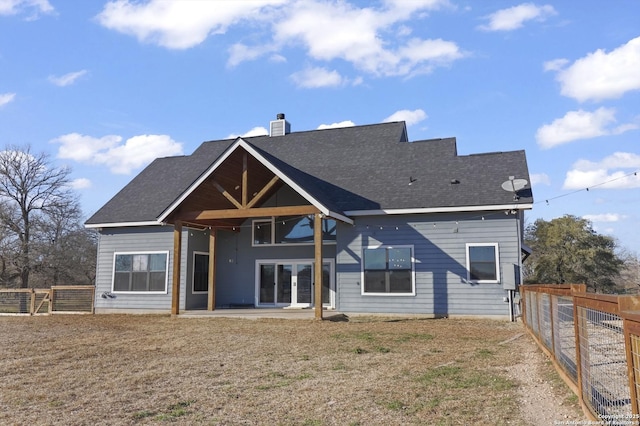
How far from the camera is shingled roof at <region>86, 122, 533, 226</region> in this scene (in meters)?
14.3

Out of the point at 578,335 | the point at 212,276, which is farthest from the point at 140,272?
the point at 578,335

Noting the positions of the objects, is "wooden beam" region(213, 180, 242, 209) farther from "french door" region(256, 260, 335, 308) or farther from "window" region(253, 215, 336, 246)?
"french door" region(256, 260, 335, 308)

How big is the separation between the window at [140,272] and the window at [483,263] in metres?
10.1

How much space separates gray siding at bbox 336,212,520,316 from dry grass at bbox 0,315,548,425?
80.4 inches

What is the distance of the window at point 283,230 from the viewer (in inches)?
652

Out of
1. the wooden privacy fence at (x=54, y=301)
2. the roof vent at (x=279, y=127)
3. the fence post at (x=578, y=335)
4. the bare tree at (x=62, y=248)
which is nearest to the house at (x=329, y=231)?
the wooden privacy fence at (x=54, y=301)

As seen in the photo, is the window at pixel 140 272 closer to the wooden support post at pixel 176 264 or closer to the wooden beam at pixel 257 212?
the wooden support post at pixel 176 264

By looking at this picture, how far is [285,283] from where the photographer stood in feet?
54.7

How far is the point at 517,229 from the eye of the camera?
13430mm

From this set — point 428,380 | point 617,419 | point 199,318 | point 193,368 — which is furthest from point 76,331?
point 617,419

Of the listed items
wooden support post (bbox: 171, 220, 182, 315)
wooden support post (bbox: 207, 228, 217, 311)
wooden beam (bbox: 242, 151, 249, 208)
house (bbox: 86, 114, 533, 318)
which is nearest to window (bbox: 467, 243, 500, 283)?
house (bbox: 86, 114, 533, 318)

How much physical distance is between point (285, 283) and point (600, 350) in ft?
41.5

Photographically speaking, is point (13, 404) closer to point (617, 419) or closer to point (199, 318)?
point (617, 419)

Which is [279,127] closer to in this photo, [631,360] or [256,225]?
[256,225]
